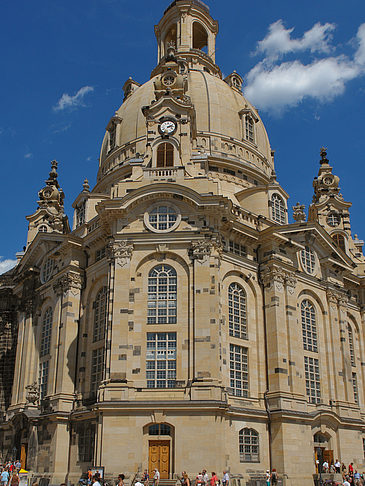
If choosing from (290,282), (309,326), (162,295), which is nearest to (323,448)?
(309,326)

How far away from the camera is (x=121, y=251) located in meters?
40.5

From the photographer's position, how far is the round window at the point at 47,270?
50716mm

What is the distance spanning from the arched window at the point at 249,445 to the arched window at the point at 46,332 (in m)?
18.2

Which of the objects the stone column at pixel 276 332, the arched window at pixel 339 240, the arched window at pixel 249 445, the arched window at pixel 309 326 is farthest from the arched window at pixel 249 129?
the arched window at pixel 249 445

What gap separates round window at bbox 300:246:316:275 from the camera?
158 feet

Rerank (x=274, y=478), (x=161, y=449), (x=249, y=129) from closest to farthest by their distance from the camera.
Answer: (x=161, y=449) → (x=274, y=478) → (x=249, y=129)

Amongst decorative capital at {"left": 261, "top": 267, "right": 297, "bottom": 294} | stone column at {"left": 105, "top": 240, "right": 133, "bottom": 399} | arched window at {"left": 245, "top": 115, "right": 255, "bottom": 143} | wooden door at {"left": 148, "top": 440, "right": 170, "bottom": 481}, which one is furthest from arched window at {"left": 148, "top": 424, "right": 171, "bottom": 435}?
arched window at {"left": 245, "top": 115, "right": 255, "bottom": 143}

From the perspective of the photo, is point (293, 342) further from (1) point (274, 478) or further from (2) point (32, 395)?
(2) point (32, 395)

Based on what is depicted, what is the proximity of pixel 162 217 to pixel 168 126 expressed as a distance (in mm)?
8686

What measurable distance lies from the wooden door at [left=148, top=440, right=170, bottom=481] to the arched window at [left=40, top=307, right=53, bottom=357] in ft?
51.5

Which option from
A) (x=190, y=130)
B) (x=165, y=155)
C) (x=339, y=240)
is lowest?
(x=339, y=240)

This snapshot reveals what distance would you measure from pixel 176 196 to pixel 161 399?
46.7ft

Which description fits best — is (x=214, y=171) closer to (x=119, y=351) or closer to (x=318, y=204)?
(x=318, y=204)

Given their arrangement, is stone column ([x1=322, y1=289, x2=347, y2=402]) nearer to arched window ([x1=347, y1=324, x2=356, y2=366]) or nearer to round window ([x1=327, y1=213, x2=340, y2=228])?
arched window ([x1=347, y1=324, x2=356, y2=366])
